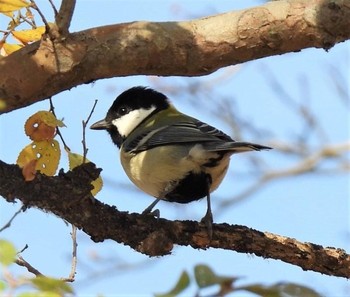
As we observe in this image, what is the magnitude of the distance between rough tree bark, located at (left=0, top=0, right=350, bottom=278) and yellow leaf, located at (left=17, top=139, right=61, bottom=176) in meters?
0.06

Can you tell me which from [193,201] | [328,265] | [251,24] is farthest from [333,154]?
[251,24]

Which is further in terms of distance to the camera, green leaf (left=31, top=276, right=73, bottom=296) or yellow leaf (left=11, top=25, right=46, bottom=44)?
yellow leaf (left=11, top=25, right=46, bottom=44)

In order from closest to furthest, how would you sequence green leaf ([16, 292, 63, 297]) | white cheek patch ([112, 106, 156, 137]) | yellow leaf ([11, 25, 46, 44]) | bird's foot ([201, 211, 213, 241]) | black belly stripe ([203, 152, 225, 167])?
green leaf ([16, 292, 63, 297]), yellow leaf ([11, 25, 46, 44]), bird's foot ([201, 211, 213, 241]), black belly stripe ([203, 152, 225, 167]), white cheek patch ([112, 106, 156, 137])

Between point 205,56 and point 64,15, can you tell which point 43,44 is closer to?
point 64,15

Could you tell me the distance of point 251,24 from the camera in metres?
2.21

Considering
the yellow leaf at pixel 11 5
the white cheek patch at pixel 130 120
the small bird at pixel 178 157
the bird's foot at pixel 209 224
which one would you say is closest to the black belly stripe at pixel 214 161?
the small bird at pixel 178 157

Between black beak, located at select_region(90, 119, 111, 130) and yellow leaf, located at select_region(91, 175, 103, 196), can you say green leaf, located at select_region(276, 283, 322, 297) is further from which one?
black beak, located at select_region(90, 119, 111, 130)

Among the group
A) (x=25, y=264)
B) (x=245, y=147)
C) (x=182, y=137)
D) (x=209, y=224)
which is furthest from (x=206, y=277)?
(x=182, y=137)

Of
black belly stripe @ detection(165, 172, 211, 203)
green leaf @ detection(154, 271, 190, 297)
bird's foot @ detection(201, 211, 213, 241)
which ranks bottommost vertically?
green leaf @ detection(154, 271, 190, 297)

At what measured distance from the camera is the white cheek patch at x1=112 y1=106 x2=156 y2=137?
12.8ft

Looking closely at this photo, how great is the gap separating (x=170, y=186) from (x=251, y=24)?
3.88 ft

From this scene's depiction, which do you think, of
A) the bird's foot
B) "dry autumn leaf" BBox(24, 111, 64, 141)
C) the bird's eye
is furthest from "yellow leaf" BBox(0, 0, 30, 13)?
the bird's eye

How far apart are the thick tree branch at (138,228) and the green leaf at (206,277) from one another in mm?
1365

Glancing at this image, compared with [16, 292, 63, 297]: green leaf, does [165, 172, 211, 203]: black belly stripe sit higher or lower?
higher
